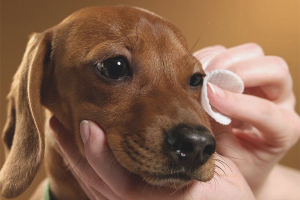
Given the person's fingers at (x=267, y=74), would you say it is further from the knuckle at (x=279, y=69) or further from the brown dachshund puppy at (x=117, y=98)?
the brown dachshund puppy at (x=117, y=98)

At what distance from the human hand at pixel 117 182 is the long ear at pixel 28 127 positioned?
0.17 meters

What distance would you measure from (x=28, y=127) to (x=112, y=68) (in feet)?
1.77

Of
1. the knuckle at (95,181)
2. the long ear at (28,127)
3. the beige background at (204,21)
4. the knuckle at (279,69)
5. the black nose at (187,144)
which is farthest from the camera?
the beige background at (204,21)

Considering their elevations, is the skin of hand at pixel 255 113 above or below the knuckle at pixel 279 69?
below

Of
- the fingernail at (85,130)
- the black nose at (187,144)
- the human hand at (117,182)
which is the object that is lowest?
the human hand at (117,182)

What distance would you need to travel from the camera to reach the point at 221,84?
1.97 metres

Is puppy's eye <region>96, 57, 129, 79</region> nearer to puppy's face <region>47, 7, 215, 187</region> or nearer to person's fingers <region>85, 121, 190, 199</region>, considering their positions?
puppy's face <region>47, 7, 215, 187</region>

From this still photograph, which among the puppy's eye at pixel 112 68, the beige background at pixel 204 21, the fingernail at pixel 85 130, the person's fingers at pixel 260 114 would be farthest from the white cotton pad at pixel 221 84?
the beige background at pixel 204 21

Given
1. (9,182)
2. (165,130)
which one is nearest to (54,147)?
(9,182)

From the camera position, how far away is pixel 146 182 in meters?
1.47

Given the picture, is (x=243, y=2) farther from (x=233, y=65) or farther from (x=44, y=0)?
(x=44, y=0)

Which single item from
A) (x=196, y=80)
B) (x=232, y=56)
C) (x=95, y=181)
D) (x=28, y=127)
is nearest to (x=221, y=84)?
(x=196, y=80)

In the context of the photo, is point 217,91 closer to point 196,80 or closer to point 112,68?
point 196,80

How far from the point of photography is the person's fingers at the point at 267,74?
2.06 m
